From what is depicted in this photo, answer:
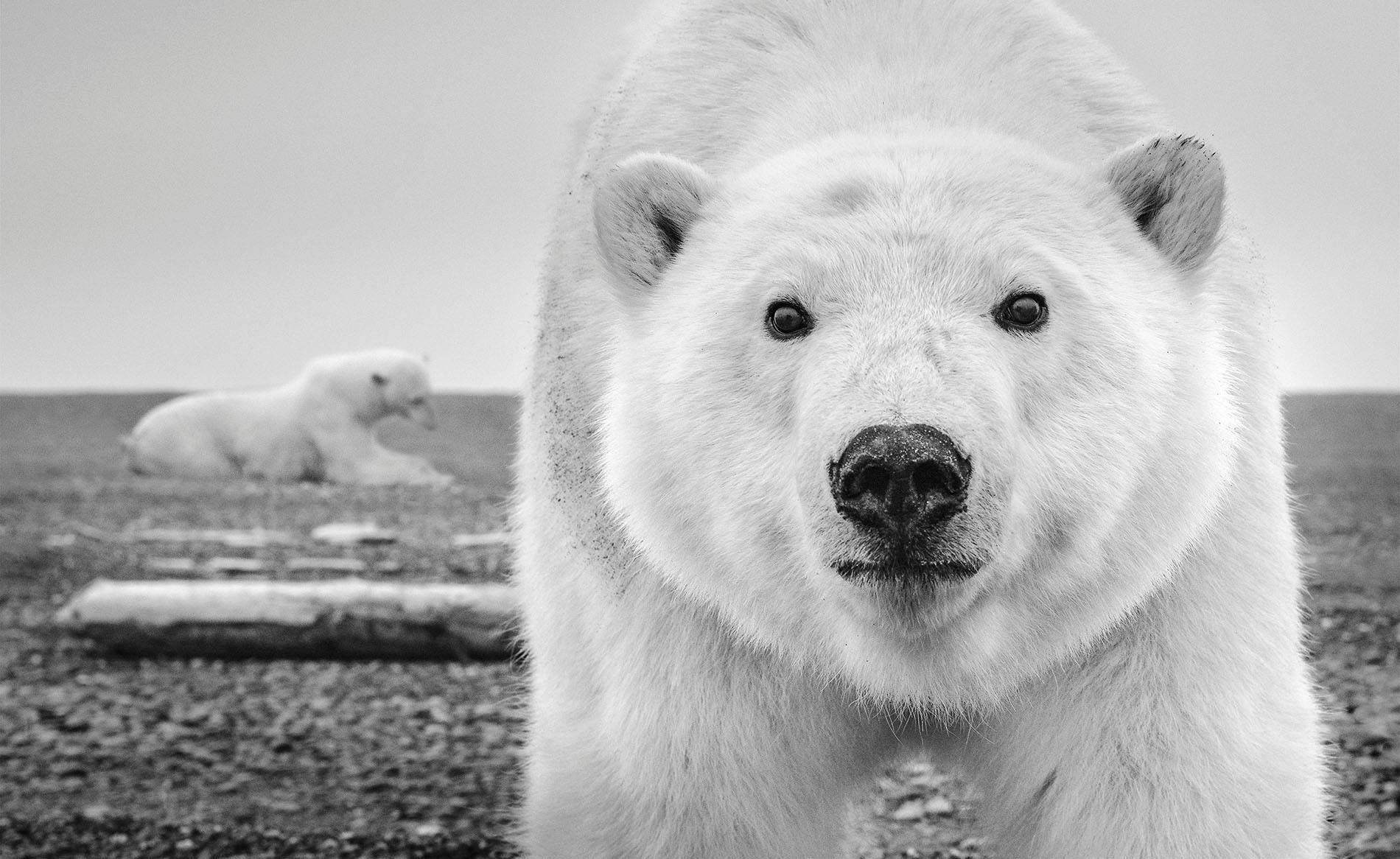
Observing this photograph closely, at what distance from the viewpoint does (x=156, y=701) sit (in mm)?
4633

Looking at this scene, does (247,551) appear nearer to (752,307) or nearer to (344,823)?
(344,823)

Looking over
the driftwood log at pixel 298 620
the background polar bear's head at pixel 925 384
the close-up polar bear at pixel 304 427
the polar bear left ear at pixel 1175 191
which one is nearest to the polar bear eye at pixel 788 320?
the background polar bear's head at pixel 925 384

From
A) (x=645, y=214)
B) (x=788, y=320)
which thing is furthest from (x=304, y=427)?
(x=788, y=320)

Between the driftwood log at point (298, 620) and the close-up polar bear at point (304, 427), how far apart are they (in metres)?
4.90

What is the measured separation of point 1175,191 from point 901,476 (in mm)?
841

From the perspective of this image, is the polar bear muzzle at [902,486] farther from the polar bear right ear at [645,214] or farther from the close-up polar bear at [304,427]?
the close-up polar bear at [304,427]

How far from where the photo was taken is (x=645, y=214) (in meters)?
2.46

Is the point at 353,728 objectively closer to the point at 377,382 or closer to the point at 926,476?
the point at 926,476

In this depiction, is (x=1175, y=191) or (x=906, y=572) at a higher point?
(x=1175, y=191)

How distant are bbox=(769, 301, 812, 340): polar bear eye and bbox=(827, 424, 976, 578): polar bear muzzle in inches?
13.0

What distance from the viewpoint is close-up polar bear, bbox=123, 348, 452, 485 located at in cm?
995

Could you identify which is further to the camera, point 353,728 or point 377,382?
point 377,382

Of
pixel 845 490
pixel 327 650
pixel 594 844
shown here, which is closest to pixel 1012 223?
pixel 845 490

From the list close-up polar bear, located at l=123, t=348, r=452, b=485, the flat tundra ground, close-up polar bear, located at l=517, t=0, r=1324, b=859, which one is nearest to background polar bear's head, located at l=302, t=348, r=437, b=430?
close-up polar bear, located at l=123, t=348, r=452, b=485
